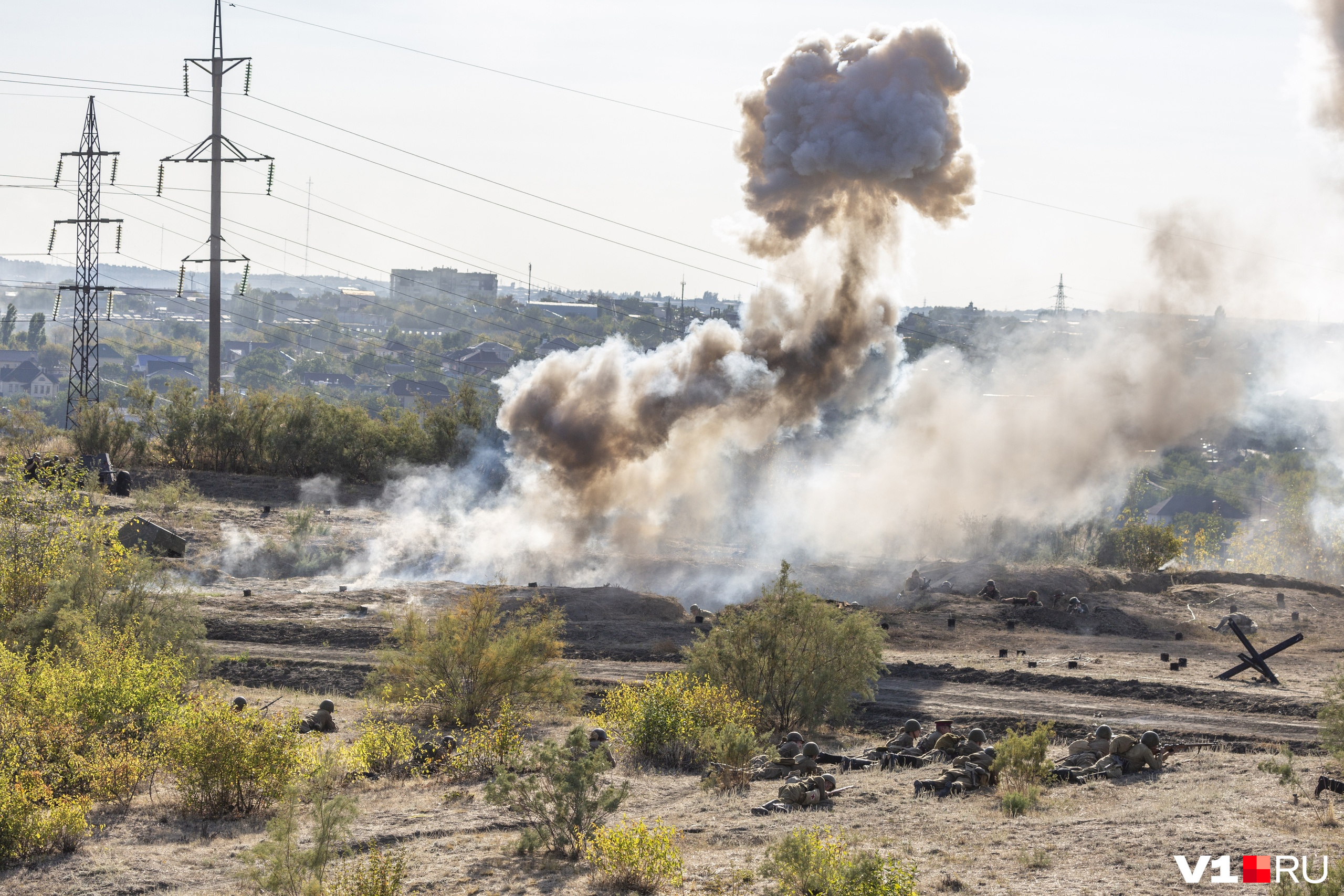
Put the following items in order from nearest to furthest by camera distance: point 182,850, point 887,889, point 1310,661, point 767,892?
1. point 887,889
2. point 767,892
3. point 182,850
4. point 1310,661

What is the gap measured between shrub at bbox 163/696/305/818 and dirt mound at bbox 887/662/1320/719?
15.5 metres

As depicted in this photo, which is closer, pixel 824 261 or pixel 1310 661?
pixel 1310 661

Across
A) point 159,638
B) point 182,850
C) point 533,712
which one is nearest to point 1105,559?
point 533,712

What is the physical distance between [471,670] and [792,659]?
20.9ft

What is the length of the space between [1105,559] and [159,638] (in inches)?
Answer: 1670

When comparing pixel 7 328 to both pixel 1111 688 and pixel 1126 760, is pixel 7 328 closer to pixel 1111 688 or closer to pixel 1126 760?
pixel 1111 688

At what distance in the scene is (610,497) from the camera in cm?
4606

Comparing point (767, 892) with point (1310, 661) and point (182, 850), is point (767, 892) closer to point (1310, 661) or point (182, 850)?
point (182, 850)

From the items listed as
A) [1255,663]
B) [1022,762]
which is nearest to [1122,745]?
[1022,762]

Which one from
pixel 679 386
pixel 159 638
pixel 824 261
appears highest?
pixel 824 261

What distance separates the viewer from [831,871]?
13.1m

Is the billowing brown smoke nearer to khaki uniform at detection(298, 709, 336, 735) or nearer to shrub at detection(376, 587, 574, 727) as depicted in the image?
shrub at detection(376, 587, 574, 727)

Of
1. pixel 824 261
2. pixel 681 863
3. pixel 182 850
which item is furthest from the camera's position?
pixel 824 261

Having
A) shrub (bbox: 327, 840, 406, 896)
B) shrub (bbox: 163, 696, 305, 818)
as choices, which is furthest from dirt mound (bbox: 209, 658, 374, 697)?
shrub (bbox: 327, 840, 406, 896)
